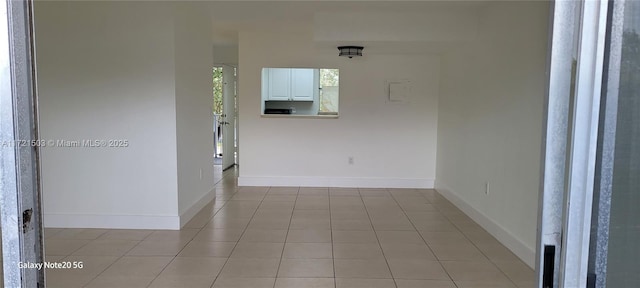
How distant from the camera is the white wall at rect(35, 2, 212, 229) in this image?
3.41 meters

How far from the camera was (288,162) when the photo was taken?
5.67m

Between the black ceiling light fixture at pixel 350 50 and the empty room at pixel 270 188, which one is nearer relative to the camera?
the empty room at pixel 270 188

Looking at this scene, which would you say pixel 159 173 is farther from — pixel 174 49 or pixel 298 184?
pixel 298 184

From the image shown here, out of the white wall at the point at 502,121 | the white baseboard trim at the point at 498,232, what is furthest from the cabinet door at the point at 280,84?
the white baseboard trim at the point at 498,232

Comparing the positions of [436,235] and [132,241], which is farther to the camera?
[436,235]

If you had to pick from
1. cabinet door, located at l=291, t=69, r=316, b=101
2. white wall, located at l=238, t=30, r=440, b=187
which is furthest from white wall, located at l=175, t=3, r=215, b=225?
cabinet door, located at l=291, t=69, r=316, b=101

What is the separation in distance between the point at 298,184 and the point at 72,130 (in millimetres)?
2950

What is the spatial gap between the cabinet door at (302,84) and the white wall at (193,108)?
2349 millimetres

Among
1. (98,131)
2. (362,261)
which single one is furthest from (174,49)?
(362,261)

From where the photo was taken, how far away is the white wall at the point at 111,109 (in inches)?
134

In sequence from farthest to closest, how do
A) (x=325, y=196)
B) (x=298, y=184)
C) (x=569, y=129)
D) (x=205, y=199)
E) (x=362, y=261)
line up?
(x=298, y=184) < (x=325, y=196) < (x=205, y=199) < (x=362, y=261) < (x=569, y=129)

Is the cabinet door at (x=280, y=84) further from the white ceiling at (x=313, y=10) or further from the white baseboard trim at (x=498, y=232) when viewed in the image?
the white baseboard trim at (x=498, y=232)

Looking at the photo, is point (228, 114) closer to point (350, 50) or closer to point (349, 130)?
point (349, 130)

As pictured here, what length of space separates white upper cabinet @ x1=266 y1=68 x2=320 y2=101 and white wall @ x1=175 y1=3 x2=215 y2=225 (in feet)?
7.11
